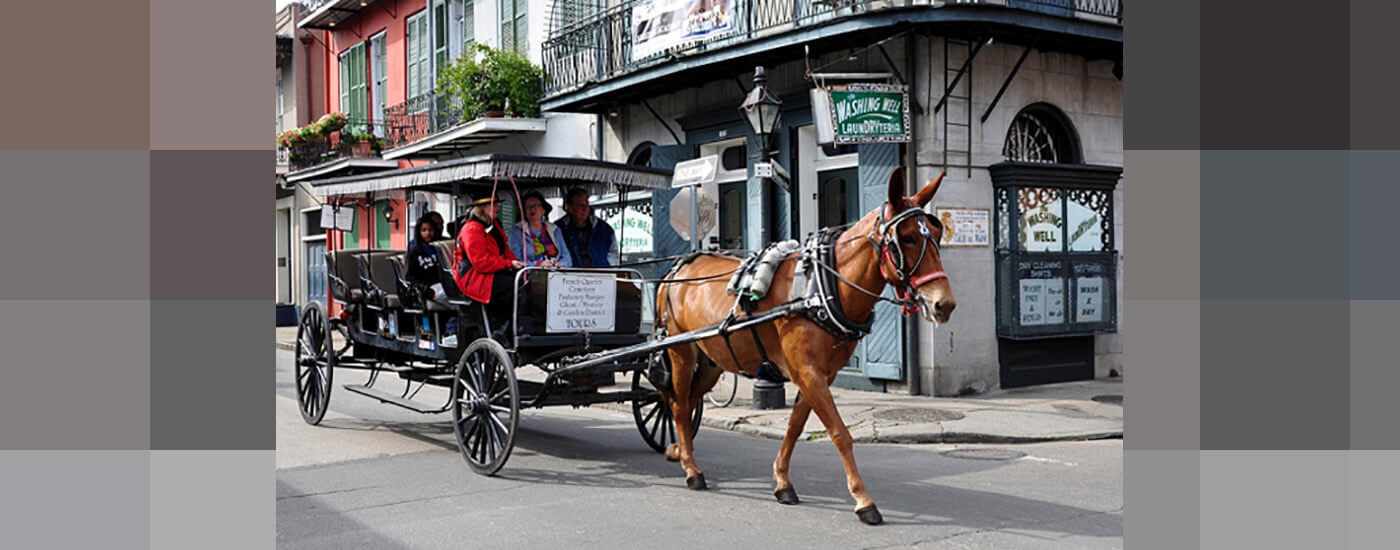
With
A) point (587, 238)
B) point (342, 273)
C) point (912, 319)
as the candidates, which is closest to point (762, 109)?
point (587, 238)

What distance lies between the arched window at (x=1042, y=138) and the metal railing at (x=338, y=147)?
15.5m

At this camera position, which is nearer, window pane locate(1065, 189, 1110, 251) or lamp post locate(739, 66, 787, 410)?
lamp post locate(739, 66, 787, 410)

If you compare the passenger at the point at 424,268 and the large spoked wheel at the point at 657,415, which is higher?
the passenger at the point at 424,268

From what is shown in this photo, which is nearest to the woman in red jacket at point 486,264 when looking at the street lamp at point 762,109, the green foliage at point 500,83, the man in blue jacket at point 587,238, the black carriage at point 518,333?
the black carriage at point 518,333

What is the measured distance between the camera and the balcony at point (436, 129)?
19562mm

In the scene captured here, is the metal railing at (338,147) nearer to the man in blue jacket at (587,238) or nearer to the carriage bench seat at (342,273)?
the carriage bench seat at (342,273)

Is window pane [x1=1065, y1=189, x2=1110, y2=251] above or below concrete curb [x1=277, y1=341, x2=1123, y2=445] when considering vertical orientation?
above

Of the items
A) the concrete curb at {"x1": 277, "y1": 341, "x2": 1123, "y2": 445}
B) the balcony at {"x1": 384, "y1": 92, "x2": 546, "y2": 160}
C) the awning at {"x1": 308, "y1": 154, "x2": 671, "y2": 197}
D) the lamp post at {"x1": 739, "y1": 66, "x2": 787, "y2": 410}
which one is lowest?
the concrete curb at {"x1": 277, "y1": 341, "x2": 1123, "y2": 445}

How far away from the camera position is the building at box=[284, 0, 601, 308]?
19719 millimetres

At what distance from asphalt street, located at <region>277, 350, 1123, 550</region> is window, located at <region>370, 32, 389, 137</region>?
16901mm

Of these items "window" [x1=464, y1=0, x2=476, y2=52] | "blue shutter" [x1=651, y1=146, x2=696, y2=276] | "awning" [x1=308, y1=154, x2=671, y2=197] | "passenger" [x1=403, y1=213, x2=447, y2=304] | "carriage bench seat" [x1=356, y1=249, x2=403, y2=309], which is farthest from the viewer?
"window" [x1=464, y1=0, x2=476, y2=52]

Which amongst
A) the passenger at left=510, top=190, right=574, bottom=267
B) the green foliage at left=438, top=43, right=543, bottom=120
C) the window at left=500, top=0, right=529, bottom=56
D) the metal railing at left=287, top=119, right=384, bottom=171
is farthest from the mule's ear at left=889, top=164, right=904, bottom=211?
the metal railing at left=287, top=119, right=384, bottom=171
